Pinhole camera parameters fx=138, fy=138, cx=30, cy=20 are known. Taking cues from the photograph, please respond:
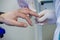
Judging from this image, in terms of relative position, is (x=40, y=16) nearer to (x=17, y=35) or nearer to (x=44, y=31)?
(x=44, y=31)

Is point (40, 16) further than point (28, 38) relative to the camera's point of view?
No

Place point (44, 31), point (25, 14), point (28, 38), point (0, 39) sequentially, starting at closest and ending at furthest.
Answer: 1. point (25, 14)
2. point (44, 31)
3. point (0, 39)
4. point (28, 38)

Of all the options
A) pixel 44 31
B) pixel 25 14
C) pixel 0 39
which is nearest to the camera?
pixel 25 14

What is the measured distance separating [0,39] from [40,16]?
1.94 feet

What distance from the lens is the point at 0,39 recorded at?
3.96 ft

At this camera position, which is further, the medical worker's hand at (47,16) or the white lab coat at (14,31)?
the white lab coat at (14,31)

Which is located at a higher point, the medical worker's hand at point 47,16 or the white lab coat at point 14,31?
the medical worker's hand at point 47,16

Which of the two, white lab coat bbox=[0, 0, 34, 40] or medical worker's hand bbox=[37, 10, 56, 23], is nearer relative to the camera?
medical worker's hand bbox=[37, 10, 56, 23]

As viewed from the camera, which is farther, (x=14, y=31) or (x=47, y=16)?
(x=14, y=31)

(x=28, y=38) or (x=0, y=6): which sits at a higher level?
(x=0, y=6)

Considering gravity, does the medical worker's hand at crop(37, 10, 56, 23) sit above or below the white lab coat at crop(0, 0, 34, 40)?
above

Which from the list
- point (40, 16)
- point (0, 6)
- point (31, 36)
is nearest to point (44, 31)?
point (31, 36)

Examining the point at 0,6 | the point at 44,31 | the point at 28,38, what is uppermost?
the point at 0,6

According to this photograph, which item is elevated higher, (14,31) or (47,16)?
(47,16)
